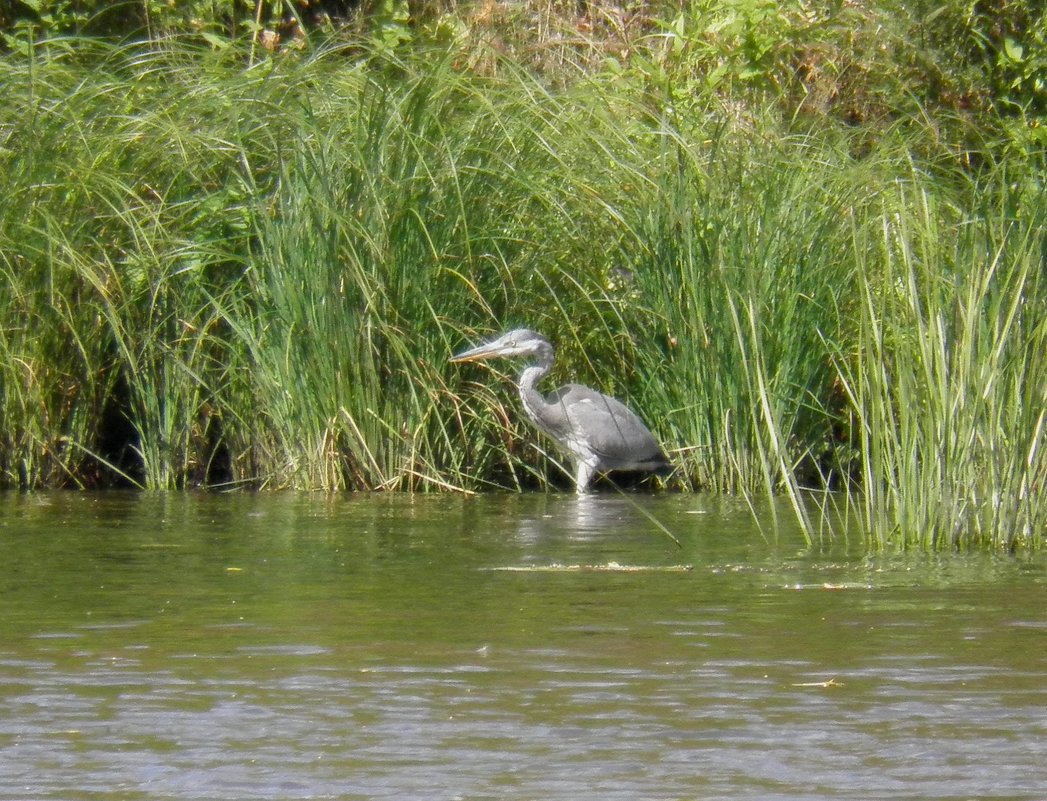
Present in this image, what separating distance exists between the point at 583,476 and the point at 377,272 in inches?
50.6

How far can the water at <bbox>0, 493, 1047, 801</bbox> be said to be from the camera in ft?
11.4

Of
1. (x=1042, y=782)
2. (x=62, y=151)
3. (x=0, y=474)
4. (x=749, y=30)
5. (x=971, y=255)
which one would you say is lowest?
(x=1042, y=782)

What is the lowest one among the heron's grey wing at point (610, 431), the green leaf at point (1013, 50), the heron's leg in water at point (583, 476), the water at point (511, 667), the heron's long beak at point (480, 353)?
the water at point (511, 667)

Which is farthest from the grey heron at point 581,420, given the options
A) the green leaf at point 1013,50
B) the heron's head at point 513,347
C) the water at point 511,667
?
the green leaf at point 1013,50

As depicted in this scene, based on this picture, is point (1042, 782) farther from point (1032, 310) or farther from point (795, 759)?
point (1032, 310)

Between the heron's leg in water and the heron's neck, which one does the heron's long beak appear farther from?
the heron's leg in water

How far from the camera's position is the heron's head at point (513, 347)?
8.39 metres

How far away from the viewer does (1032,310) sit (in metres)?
6.00

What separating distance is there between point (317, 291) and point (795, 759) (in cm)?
493

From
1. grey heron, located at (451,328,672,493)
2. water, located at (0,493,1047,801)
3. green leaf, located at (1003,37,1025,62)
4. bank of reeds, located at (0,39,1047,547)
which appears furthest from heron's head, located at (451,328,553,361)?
green leaf, located at (1003,37,1025,62)

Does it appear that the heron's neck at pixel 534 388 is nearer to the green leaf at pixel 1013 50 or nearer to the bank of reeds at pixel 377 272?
the bank of reeds at pixel 377 272

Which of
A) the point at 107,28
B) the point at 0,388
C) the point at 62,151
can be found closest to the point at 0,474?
the point at 0,388

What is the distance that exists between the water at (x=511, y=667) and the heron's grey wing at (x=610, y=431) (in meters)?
1.50

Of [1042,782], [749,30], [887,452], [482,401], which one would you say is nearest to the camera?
[1042,782]
